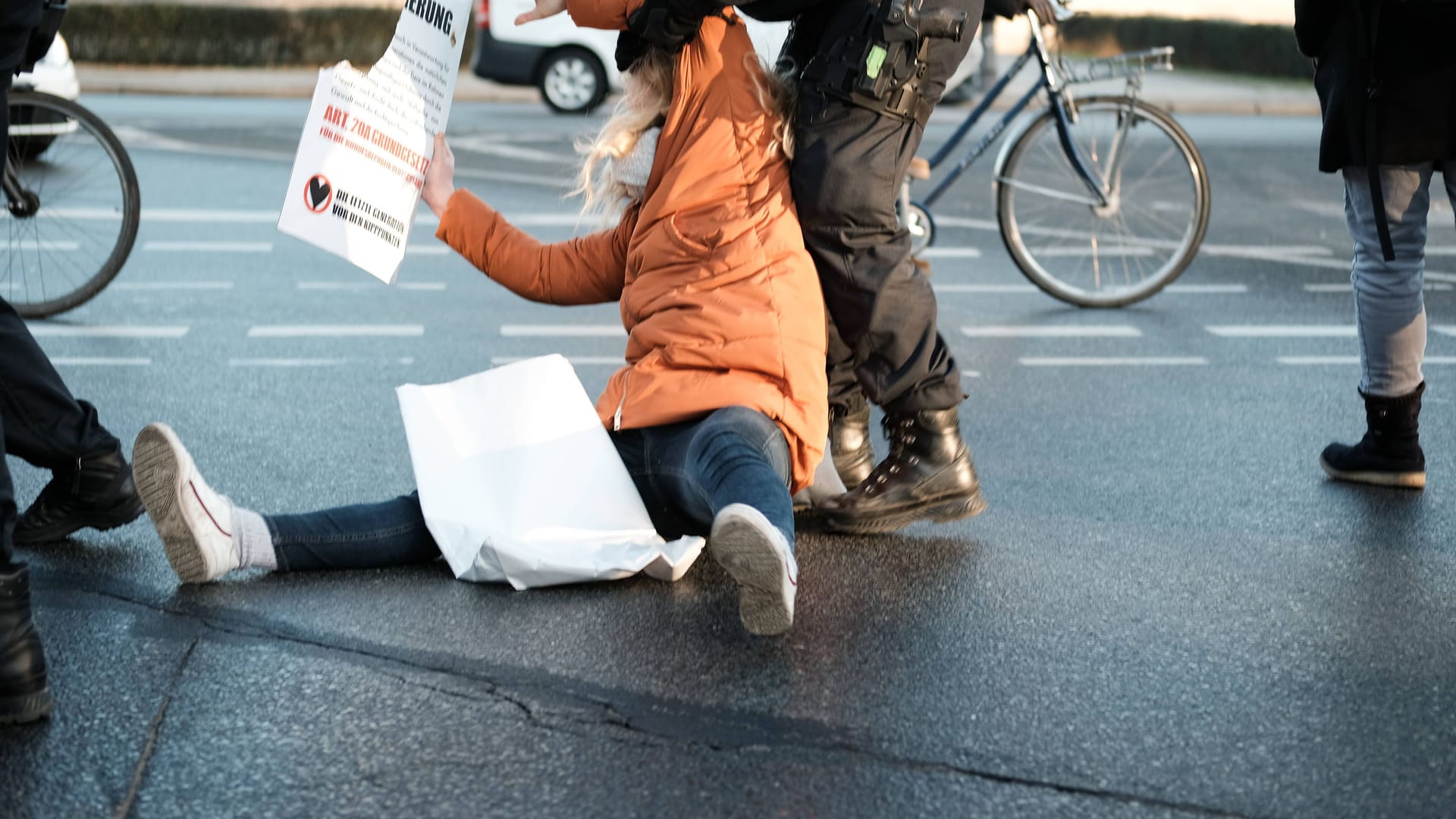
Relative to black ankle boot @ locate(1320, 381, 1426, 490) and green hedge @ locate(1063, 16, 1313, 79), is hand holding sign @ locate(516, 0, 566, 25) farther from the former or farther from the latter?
green hedge @ locate(1063, 16, 1313, 79)

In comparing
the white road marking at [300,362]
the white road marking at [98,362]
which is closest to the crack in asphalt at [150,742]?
the white road marking at [300,362]

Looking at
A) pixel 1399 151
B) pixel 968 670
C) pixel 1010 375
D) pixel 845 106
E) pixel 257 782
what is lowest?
pixel 1010 375

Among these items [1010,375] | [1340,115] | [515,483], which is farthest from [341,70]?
[1010,375]

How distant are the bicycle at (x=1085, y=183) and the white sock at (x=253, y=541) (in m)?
3.64

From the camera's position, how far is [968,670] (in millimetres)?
3283

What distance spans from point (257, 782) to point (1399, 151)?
3084mm

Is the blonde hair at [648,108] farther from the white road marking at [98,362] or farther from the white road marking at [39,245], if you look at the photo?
the white road marking at [39,245]

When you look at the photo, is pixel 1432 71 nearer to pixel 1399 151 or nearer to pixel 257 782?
pixel 1399 151

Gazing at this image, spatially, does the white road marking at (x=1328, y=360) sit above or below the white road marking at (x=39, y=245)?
below

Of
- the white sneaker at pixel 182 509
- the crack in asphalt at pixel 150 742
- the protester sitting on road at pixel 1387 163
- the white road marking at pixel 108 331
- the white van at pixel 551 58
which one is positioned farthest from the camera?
the white van at pixel 551 58

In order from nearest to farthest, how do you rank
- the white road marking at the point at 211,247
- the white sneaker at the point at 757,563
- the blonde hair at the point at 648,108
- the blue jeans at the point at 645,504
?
the white sneaker at the point at 757,563 < the blue jeans at the point at 645,504 < the blonde hair at the point at 648,108 < the white road marking at the point at 211,247

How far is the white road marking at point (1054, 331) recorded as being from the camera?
664 cm

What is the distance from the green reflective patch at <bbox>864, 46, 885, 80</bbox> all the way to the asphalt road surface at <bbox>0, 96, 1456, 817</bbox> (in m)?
1.08

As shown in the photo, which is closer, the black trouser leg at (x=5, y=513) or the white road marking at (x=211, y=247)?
the black trouser leg at (x=5, y=513)
